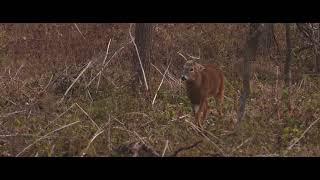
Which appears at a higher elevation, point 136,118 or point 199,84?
point 199,84

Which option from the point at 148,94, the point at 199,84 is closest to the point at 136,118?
the point at 199,84

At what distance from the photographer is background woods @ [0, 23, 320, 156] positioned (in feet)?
23.0

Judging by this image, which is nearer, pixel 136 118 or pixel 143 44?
pixel 136 118


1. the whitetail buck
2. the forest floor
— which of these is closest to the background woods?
the forest floor

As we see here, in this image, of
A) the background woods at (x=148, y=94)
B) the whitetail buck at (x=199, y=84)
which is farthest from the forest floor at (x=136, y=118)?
the whitetail buck at (x=199, y=84)

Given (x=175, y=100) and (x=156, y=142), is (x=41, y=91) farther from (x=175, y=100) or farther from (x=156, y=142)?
(x=156, y=142)

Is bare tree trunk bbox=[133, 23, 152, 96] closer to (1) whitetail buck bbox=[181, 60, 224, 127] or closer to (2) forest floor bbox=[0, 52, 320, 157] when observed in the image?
(2) forest floor bbox=[0, 52, 320, 157]

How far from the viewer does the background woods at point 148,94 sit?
23.0 ft

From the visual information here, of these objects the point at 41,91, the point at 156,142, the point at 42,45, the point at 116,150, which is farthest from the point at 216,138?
the point at 42,45

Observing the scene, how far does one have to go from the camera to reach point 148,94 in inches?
363

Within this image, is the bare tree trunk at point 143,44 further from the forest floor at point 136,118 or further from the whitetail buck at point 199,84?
the whitetail buck at point 199,84

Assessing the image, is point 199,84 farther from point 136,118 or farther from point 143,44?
point 143,44

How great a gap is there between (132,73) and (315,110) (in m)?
3.35

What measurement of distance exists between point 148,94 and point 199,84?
1441mm
